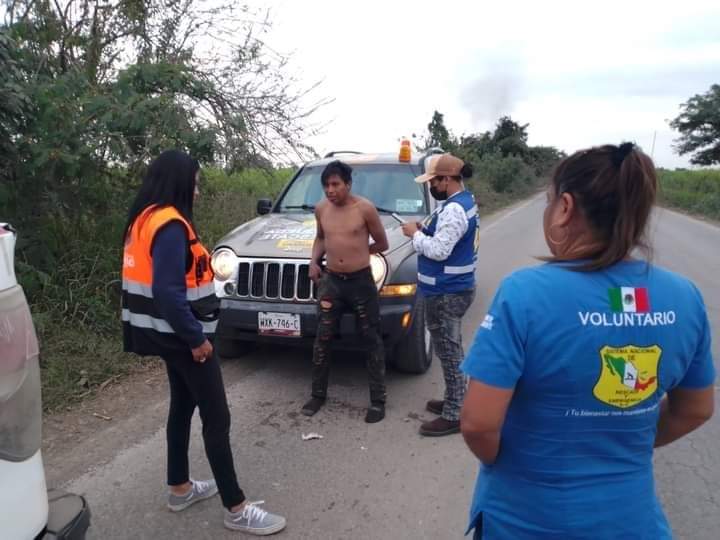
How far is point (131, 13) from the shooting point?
7.01 meters

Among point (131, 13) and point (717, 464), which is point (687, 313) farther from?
point (131, 13)

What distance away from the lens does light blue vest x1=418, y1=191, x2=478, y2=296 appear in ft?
11.8

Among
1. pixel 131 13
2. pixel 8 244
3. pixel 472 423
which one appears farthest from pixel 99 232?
pixel 472 423

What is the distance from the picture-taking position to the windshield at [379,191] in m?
5.51

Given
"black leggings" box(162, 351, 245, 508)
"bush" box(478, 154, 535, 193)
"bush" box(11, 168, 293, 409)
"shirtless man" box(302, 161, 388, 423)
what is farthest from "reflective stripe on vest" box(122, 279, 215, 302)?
"bush" box(478, 154, 535, 193)

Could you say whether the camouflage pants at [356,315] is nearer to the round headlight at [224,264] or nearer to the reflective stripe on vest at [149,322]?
the round headlight at [224,264]

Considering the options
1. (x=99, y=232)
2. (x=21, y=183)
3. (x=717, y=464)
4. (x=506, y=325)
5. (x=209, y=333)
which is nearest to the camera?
(x=506, y=325)

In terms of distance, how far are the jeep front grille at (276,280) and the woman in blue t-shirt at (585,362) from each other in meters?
3.01

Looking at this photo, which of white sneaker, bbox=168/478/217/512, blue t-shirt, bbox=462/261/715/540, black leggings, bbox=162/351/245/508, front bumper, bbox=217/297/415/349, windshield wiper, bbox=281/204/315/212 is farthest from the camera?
windshield wiper, bbox=281/204/315/212

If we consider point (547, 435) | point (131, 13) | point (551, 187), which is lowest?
point (547, 435)

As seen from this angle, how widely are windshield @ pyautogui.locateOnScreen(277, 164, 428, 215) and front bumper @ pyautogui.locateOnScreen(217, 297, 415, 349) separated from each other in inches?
57.0

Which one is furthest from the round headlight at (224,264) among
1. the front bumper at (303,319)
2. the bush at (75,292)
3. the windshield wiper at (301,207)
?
the windshield wiper at (301,207)

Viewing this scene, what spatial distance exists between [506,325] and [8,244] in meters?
1.31

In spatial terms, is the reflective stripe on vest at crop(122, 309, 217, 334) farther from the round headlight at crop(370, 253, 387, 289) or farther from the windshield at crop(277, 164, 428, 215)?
the windshield at crop(277, 164, 428, 215)
